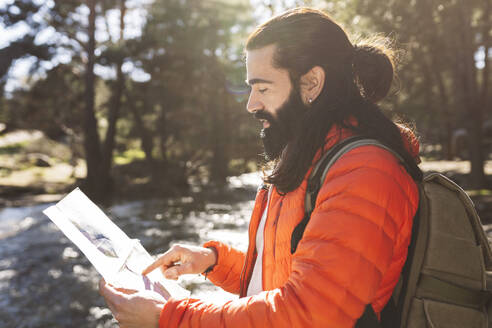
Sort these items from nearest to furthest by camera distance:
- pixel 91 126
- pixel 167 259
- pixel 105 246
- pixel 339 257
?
pixel 339 257 → pixel 105 246 → pixel 167 259 → pixel 91 126

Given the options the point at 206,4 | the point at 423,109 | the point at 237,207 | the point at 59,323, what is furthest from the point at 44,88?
the point at 423,109

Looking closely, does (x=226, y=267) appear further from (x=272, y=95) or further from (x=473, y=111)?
(x=473, y=111)

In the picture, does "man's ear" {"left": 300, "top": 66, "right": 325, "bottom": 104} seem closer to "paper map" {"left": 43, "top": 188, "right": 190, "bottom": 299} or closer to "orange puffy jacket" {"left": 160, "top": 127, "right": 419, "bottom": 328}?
"orange puffy jacket" {"left": 160, "top": 127, "right": 419, "bottom": 328}

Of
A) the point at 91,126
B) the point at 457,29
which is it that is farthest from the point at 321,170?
the point at 91,126

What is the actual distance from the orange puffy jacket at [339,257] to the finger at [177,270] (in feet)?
1.56

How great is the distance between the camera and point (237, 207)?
1307 centimetres

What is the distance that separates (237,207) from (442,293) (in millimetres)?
11751

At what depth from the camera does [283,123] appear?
1694 mm

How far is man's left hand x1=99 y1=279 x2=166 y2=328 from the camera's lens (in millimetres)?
1344

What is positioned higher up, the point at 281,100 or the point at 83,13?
the point at 83,13

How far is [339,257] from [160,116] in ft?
74.1

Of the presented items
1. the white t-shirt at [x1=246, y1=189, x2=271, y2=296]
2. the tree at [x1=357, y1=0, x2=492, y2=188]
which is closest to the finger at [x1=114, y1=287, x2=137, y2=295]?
the white t-shirt at [x1=246, y1=189, x2=271, y2=296]

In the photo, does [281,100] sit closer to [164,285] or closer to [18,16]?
[164,285]

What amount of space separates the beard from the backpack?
0.28m
